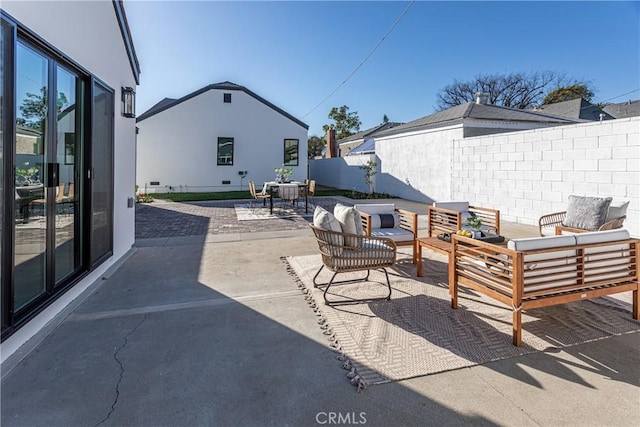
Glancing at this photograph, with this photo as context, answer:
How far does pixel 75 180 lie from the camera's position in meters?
3.75

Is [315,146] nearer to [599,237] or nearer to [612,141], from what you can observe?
[612,141]

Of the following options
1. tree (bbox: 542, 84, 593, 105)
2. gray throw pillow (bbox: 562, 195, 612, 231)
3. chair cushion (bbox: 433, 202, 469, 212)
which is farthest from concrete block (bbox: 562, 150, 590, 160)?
tree (bbox: 542, 84, 593, 105)

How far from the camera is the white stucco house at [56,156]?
2.46 m

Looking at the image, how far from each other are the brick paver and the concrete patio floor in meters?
4.01

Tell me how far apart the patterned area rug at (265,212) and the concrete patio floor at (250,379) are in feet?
19.6

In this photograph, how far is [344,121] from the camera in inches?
1449

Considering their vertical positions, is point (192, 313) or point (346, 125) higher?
point (346, 125)

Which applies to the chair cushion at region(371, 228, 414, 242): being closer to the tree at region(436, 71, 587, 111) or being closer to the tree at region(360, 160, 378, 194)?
the tree at region(360, 160, 378, 194)

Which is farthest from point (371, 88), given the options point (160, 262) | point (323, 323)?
point (323, 323)

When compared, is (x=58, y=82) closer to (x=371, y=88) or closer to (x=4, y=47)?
(x=4, y=47)

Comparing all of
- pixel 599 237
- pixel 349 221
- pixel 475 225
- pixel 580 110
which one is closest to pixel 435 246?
pixel 475 225

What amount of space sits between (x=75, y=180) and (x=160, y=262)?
1.83 meters

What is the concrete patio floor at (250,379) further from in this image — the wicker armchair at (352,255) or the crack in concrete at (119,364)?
the wicker armchair at (352,255)

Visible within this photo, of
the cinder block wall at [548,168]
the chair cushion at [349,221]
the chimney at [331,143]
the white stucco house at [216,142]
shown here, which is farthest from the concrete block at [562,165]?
the chimney at [331,143]
